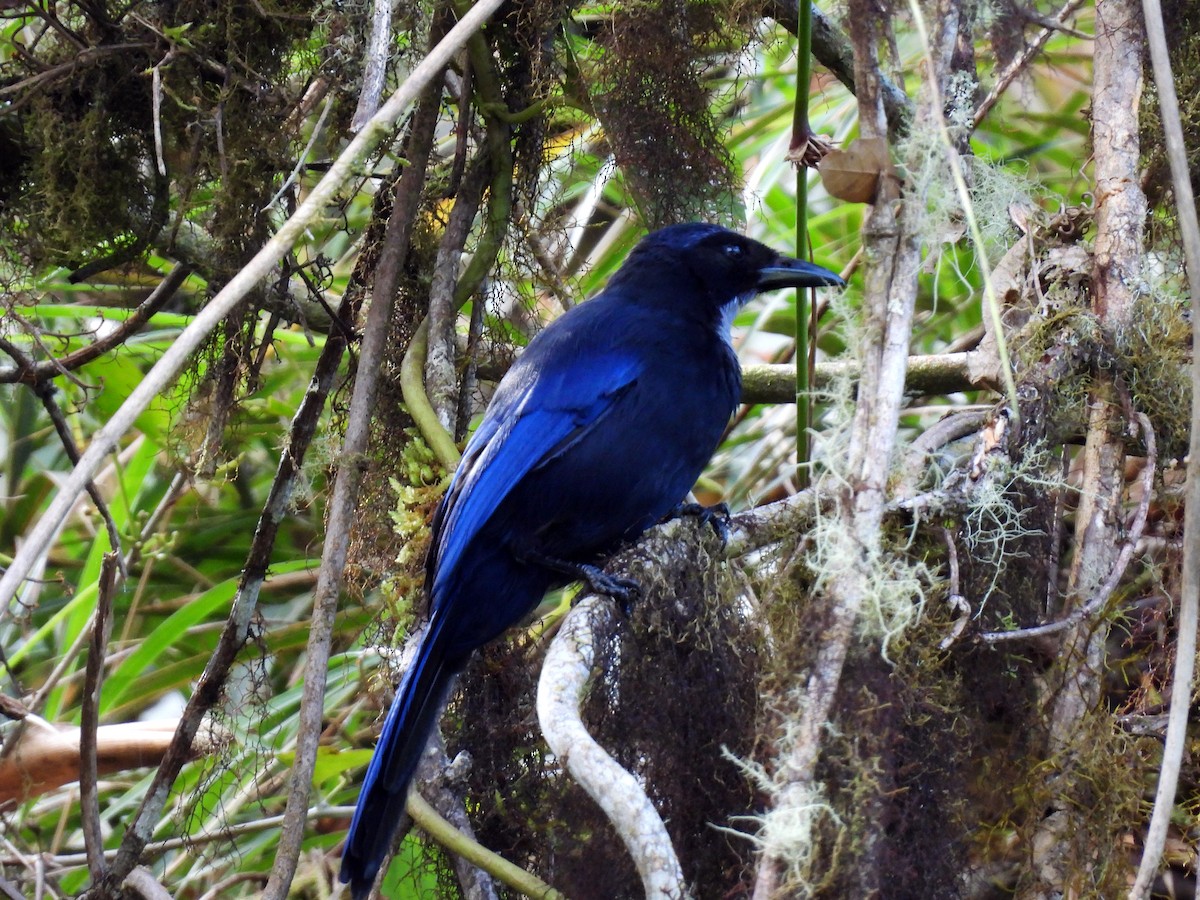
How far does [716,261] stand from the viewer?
3.24 m

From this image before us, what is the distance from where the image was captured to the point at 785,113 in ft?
14.7

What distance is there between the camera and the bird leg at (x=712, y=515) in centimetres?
265

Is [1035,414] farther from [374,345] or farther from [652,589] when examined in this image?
[374,345]

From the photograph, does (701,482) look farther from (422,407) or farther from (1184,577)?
(1184,577)

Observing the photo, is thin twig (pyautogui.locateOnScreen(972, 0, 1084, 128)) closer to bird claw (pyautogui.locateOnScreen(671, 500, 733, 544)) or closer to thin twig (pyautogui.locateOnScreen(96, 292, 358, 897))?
bird claw (pyautogui.locateOnScreen(671, 500, 733, 544))

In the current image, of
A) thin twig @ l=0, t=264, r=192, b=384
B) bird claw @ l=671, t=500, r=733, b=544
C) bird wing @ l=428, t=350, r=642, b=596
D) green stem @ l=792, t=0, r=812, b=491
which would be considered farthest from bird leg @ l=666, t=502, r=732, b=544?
thin twig @ l=0, t=264, r=192, b=384

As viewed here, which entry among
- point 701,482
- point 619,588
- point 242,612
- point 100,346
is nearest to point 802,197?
point 619,588

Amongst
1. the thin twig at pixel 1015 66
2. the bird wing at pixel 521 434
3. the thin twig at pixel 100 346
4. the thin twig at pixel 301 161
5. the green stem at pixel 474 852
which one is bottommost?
the green stem at pixel 474 852

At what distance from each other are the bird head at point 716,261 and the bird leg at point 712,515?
0.54 metres

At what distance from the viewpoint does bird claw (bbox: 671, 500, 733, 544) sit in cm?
265

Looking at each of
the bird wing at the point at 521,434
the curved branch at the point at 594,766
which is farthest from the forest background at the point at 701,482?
the bird wing at the point at 521,434

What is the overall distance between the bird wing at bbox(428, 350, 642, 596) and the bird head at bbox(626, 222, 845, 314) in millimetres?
392

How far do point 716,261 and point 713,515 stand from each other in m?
0.78

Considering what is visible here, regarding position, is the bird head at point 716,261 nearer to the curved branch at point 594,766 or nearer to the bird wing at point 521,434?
the bird wing at point 521,434
